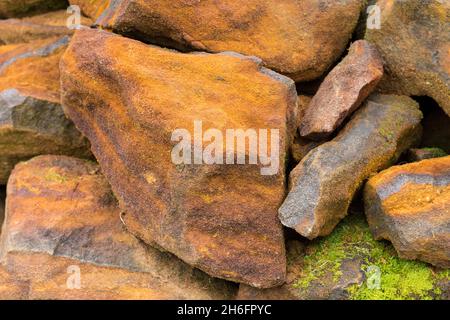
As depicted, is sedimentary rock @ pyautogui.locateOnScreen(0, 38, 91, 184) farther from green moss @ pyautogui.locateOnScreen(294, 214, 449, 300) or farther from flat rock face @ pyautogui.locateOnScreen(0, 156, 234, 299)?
green moss @ pyautogui.locateOnScreen(294, 214, 449, 300)

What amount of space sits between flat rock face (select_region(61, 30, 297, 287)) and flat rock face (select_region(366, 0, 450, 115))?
38.9 inches

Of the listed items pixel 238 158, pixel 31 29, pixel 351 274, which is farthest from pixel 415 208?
pixel 31 29

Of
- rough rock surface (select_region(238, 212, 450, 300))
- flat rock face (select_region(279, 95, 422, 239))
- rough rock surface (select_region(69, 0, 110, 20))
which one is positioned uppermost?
rough rock surface (select_region(69, 0, 110, 20))

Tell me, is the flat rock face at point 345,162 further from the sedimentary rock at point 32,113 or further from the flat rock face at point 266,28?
the sedimentary rock at point 32,113

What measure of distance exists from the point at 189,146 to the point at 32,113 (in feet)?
7.09

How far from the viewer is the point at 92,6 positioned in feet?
20.4

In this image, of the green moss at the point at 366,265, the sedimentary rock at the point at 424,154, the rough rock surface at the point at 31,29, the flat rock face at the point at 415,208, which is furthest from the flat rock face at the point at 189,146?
the rough rock surface at the point at 31,29

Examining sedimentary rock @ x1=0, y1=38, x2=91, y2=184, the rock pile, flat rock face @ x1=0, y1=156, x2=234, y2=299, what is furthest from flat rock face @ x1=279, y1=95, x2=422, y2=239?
sedimentary rock @ x1=0, y1=38, x2=91, y2=184

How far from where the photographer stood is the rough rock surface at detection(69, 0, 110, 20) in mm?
5902

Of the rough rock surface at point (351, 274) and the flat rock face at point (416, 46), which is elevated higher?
the flat rock face at point (416, 46)

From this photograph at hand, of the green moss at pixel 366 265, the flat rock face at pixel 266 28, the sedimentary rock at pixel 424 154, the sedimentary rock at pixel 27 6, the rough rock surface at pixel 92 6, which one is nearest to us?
the green moss at pixel 366 265

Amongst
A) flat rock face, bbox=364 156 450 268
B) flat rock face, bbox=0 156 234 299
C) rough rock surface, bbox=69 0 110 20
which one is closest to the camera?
flat rock face, bbox=364 156 450 268

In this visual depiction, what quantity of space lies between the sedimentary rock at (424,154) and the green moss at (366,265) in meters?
0.70

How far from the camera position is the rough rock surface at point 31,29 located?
21.1ft
